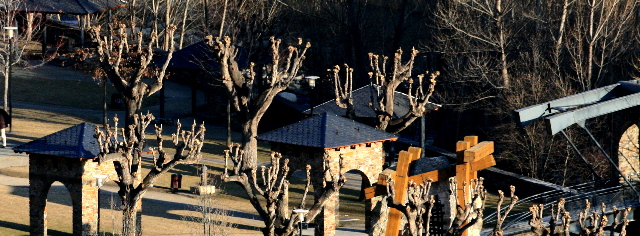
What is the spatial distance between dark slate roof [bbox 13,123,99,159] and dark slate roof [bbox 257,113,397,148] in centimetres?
476

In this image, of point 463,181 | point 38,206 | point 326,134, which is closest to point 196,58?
point 38,206

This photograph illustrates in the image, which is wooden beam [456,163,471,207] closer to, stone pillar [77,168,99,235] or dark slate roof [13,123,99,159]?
dark slate roof [13,123,99,159]

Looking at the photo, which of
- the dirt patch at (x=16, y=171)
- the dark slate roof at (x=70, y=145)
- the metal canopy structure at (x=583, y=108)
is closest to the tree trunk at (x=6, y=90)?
the dirt patch at (x=16, y=171)

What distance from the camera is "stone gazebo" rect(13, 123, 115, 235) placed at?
1124 inches

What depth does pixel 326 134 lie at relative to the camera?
29.1 meters

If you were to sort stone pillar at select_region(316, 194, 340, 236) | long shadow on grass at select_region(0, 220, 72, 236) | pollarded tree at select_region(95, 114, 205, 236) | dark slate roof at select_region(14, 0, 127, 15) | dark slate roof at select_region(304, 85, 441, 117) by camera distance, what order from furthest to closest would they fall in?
dark slate roof at select_region(14, 0, 127, 15) → dark slate roof at select_region(304, 85, 441, 117) → long shadow on grass at select_region(0, 220, 72, 236) → stone pillar at select_region(316, 194, 340, 236) → pollarded tree at select_region(95, 114, 205, 236)

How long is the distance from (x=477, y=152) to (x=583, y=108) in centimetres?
386

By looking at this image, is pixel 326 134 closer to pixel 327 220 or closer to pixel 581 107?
pixel 327 220

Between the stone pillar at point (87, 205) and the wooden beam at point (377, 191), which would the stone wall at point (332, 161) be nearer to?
the wooden beam at point (377, 191)

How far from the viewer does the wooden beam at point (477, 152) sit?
21891mm

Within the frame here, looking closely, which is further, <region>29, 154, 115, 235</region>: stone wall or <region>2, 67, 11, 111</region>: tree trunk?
<region>2, 67, 11, 111</region>: tree trunk

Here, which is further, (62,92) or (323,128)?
(62,92)

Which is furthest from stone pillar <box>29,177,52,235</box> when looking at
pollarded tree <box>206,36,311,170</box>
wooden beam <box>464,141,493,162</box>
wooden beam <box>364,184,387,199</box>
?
wooden beam <box>464,141,493,162</box>

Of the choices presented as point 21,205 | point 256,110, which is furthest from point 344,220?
point 21,205
